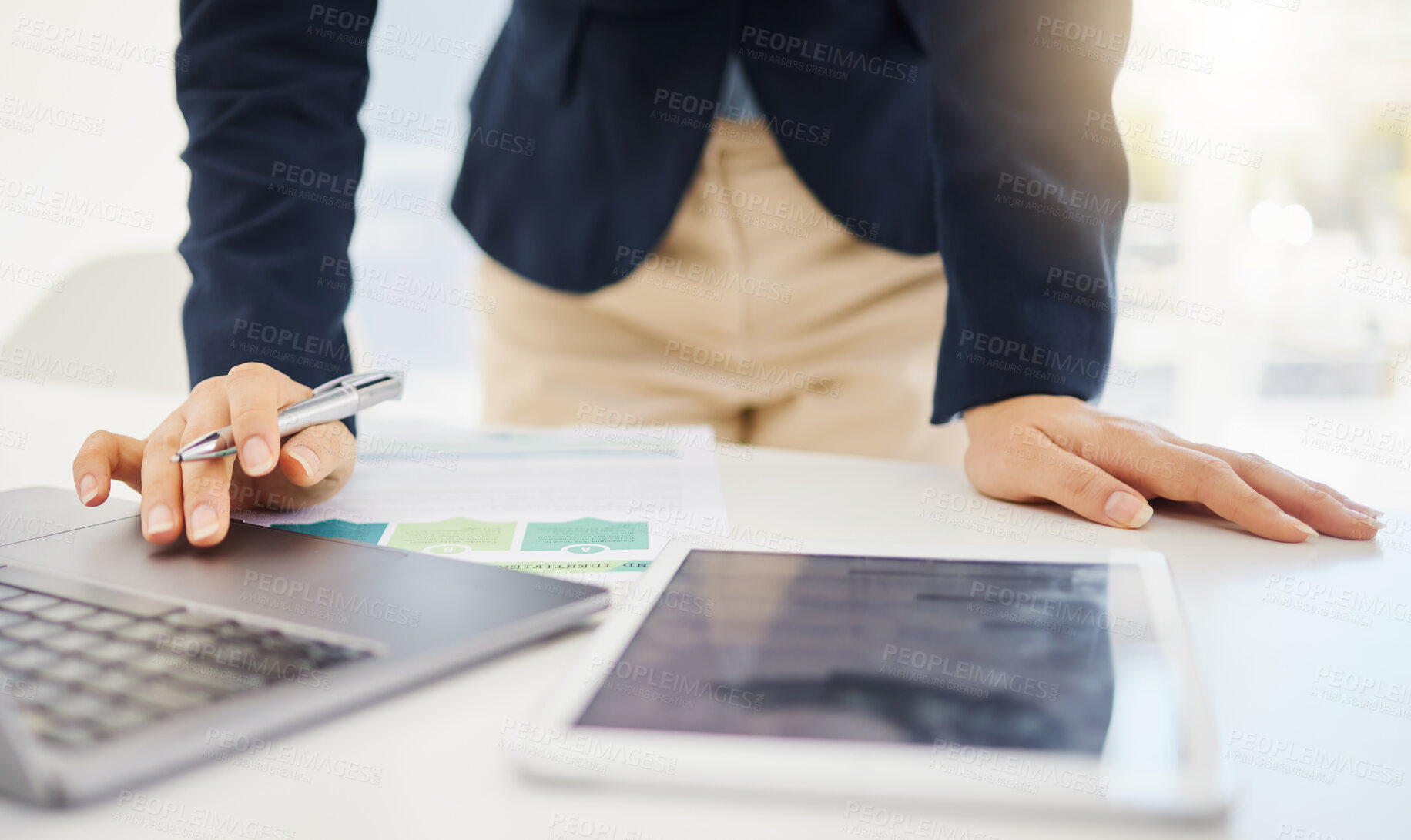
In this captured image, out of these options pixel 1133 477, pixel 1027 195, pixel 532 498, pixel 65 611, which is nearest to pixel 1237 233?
pixel 1027 195

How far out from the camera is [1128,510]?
2.22ft

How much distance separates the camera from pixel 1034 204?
81 cm

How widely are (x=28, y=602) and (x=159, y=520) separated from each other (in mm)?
109

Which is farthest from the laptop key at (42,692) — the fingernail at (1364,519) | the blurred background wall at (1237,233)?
the blurred background wall at (1237,233)

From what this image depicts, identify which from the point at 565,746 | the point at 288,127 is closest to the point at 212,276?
the point at 288,127

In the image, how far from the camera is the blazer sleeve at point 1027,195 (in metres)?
0.81

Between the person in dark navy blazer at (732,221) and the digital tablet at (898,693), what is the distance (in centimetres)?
26

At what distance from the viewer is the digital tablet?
13.0 inches

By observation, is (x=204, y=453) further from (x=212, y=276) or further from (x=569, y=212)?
(x=569, y=212)

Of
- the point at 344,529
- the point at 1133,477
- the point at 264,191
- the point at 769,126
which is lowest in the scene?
the point at 344,529

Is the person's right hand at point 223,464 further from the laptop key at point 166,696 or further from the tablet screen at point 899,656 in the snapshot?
the tablet screen at point 899,656

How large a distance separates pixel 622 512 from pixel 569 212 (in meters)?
0.53

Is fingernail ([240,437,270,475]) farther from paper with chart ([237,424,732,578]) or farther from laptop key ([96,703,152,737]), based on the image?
laptop key ([96,703,152,737])

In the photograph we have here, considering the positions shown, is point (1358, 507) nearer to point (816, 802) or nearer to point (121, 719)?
point (816, 802)
